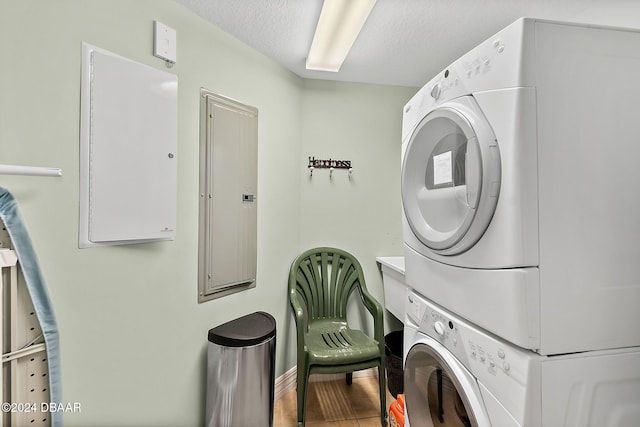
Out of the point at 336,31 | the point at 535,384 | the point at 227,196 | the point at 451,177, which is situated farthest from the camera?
the point at 227,196

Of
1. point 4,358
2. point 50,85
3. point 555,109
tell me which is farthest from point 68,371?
point 555,109

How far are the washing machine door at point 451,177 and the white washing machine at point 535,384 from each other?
33cm

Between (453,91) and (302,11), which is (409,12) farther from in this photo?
(453,91)

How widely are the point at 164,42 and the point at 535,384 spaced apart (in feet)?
6.60

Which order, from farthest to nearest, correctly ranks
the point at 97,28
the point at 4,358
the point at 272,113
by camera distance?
the point at 272,113 < the point at 97,28 < the point at 4,358

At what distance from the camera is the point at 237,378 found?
170 centimetres

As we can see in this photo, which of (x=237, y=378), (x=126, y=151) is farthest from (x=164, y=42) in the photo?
(x=237, y=378)

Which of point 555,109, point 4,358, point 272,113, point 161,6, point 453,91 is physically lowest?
point 4,358

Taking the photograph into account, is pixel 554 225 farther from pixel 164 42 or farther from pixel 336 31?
pixel 164 42

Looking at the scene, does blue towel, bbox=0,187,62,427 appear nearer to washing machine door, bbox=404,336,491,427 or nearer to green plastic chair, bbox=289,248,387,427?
green plastic chair, bbox=289,248,387,427

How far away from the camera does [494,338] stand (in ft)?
3.19

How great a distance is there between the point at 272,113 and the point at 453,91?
148 centimetres

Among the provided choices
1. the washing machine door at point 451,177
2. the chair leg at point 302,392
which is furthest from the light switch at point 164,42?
the chair leg at point 302,392

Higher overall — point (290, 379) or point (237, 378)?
point (237, 378)
